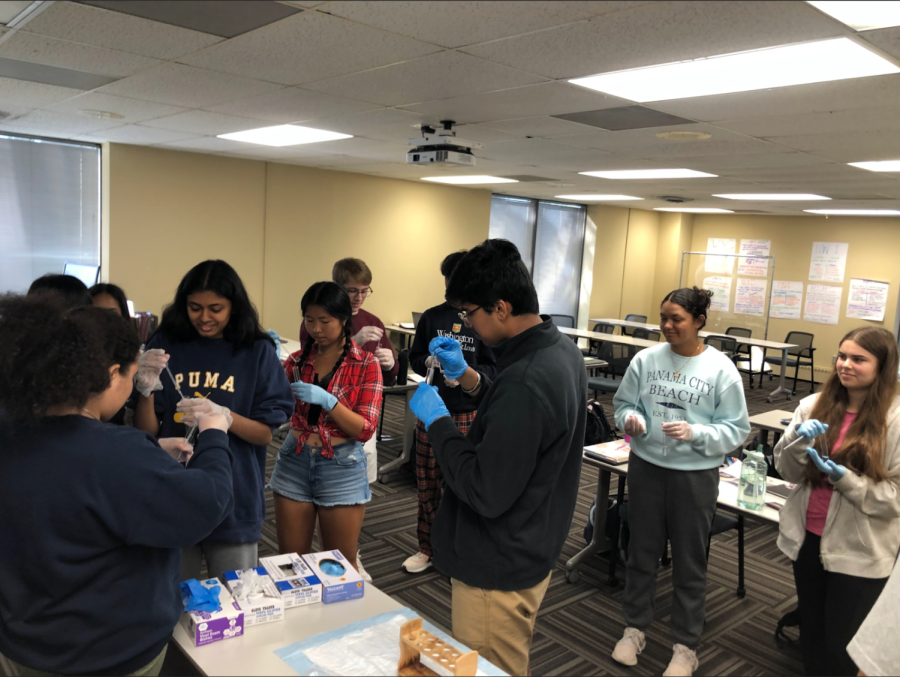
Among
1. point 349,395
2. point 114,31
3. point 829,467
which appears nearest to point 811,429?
point 829,467

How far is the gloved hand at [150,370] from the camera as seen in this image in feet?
5.80

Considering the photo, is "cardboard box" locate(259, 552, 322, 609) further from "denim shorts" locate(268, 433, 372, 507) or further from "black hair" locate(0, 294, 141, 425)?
"black hair" locate(0, 294, 141, 425)

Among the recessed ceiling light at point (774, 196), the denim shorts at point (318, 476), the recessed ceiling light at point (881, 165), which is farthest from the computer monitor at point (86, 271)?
the recessed ceiling light at point (774, 196)

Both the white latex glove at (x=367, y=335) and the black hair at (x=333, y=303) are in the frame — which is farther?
the white latex glove at (x=367, y=335)

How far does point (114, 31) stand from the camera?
235 centimetres

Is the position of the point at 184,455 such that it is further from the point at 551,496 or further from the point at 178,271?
the point at 178,271

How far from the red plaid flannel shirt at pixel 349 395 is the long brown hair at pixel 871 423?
157 centimetres

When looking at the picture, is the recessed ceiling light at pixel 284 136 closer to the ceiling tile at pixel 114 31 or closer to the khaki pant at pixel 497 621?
the ceiling tile at pixel 114 31

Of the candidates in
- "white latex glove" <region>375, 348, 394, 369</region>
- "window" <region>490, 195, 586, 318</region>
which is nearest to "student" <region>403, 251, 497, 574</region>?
"white latex glove" <region>375, 348, 394, 369</region>

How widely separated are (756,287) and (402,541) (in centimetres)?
842

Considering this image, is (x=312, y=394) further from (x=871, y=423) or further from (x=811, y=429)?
(x=871, y=423)

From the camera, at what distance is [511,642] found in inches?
64.3

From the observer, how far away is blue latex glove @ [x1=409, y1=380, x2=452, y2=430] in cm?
172

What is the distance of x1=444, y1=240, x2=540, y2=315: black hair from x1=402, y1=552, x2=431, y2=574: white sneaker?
7.13 ft
